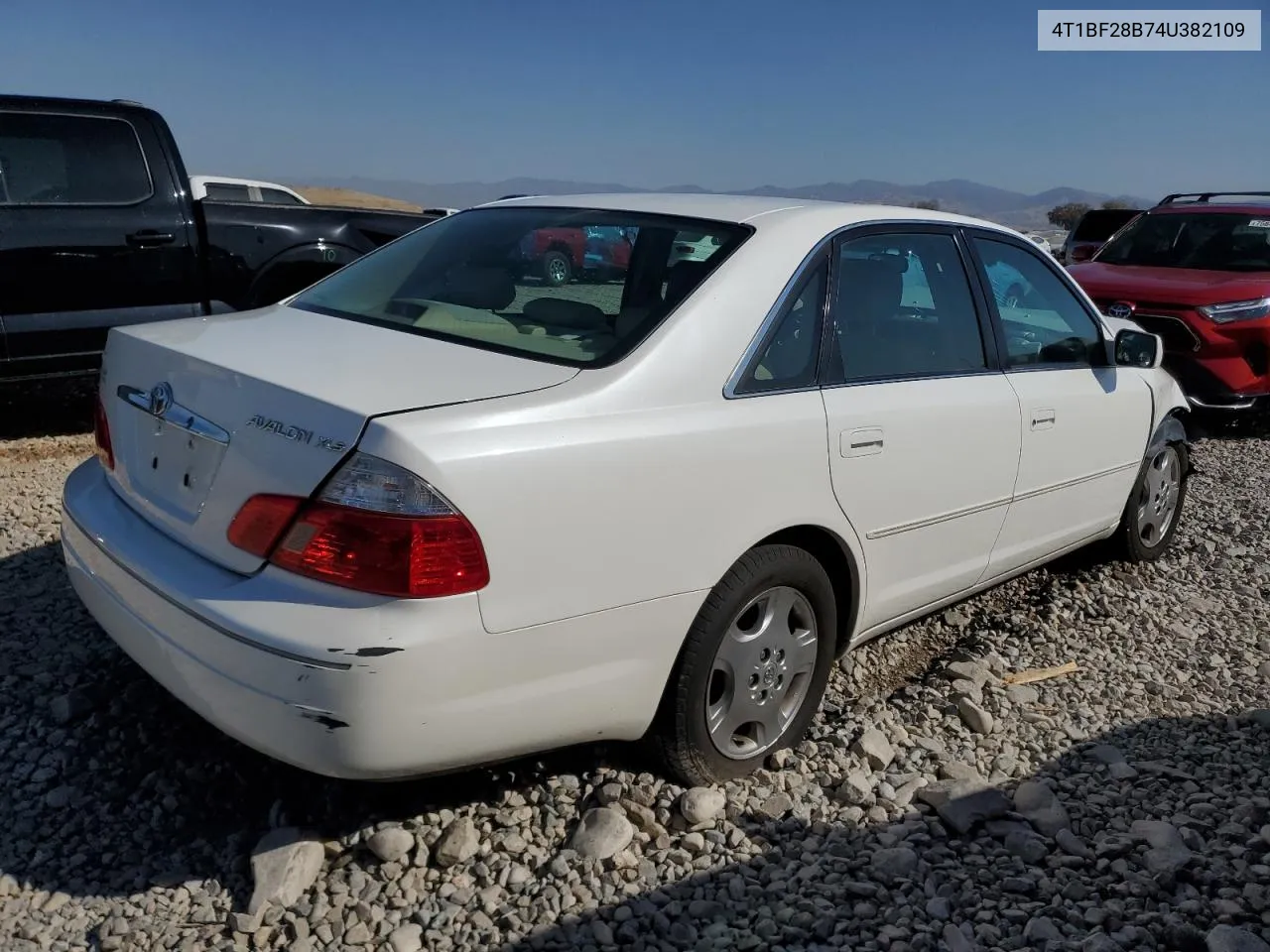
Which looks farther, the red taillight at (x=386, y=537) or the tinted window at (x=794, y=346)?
the tinted window at (x=794, y=346)

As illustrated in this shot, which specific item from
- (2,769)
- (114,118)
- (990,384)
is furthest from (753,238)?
(114,118)

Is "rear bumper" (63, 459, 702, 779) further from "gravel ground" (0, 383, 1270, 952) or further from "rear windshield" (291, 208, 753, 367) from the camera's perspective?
"rear windshield" (291, 208, 753, 367)

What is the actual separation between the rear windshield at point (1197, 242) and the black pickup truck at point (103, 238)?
22.1ft

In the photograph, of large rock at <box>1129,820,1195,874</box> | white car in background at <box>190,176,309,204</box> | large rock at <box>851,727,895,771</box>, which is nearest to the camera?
large rock at <box>1129,820,1195,874</box>

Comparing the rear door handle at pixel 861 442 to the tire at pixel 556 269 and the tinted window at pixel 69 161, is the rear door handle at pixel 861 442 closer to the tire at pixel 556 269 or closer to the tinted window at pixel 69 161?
the tire at pixel 556 269

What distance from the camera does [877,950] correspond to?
2420 mm

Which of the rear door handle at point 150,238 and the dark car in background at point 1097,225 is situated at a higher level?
the rear door handle at point 150,238

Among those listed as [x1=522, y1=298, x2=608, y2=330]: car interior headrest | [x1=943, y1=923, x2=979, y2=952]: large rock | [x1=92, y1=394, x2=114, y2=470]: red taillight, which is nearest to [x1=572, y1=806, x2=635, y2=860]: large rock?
[x1=943, y1=923, x2=979, y2=952]: large rock

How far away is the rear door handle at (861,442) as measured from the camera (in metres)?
2.99

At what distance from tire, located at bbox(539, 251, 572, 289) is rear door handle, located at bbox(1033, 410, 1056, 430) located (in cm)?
176

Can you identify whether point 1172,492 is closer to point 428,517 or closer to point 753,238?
point 753,238

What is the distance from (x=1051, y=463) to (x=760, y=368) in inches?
64.3

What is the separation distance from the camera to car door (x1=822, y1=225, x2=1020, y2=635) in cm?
310

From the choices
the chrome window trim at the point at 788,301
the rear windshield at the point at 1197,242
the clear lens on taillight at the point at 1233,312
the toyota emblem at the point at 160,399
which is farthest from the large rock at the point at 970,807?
the rear windshield at the point at 1197,242
